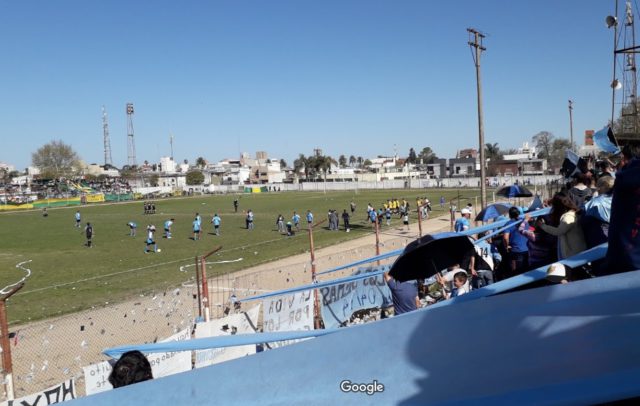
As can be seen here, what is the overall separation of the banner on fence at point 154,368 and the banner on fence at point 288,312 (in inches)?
68.3

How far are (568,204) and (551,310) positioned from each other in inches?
119

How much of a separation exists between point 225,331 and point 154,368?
161 cm

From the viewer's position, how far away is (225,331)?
803cm

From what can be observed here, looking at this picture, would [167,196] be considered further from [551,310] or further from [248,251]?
[551,310]

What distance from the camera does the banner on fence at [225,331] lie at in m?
6.98

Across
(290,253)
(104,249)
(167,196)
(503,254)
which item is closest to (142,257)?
(104,249)

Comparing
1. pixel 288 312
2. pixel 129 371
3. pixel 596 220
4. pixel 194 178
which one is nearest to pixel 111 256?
pixel 288 312

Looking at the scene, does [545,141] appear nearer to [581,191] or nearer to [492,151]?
[492,151]

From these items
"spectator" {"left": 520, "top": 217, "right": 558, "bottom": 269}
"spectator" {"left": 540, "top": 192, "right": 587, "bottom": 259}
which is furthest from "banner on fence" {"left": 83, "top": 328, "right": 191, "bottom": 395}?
"spectator" {"left": 540, "top": 192, "right": 587, "bottom": 259}

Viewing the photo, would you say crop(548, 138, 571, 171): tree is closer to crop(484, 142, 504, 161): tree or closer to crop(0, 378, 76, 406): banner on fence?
crop(484, 142, 504, 161): tree

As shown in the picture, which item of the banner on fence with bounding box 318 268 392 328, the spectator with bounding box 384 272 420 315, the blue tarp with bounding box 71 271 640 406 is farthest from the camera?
the banner on fence with bounding box 318 268 392 328

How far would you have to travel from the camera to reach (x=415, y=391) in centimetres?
189

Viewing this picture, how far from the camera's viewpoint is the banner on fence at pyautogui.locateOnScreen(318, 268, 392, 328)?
9914 millimetres

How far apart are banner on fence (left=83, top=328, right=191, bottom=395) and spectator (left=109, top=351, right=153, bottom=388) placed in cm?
261
